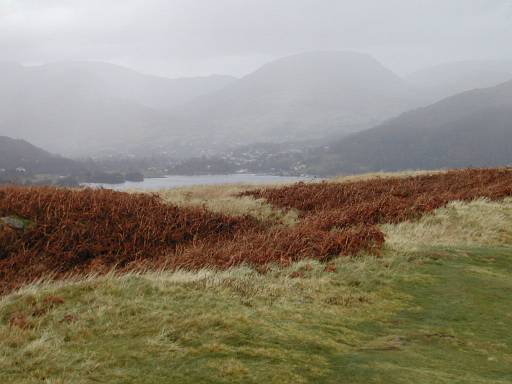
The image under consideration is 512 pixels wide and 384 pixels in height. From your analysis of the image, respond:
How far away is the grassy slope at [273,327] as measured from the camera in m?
6.24

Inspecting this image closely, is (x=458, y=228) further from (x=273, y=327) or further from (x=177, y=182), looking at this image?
(x=177, y=182)

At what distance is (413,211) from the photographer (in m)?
18.9

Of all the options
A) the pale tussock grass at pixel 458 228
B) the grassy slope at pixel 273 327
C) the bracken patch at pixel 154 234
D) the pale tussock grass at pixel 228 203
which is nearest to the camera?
the grassy slope at pixel 273 327

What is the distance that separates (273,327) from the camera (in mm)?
7820

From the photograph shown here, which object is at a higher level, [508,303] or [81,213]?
[81,213]

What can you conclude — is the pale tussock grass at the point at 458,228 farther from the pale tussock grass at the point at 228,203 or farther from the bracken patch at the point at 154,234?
the pale tussock grass at the point at 228,203

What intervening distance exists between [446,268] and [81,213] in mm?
10996

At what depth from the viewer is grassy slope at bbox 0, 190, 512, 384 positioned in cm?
624

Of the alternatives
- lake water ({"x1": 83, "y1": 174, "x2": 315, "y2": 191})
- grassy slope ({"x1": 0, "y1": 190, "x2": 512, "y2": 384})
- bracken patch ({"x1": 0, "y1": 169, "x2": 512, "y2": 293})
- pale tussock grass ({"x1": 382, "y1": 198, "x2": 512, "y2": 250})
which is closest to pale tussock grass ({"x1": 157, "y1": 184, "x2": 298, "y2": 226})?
bracken patch ({"x1": 0, "y1": 169, "x2": 512, "y2": 293})

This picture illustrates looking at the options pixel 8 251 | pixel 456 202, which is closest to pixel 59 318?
pixel 8 251

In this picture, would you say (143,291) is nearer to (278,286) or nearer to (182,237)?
(278,286)

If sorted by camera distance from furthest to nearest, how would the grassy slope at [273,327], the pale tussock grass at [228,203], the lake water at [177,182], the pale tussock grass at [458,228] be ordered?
the lake water at [177,182] < the pale tussock grass at [228,203] < the pale tussock grass at [458,228] < the grassy slope at [273,327]

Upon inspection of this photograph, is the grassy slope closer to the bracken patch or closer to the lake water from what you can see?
the bracken patch

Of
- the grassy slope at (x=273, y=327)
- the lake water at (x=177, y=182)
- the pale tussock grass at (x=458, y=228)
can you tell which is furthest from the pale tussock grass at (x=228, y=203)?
the grassy slope at (x=273, y=327)
